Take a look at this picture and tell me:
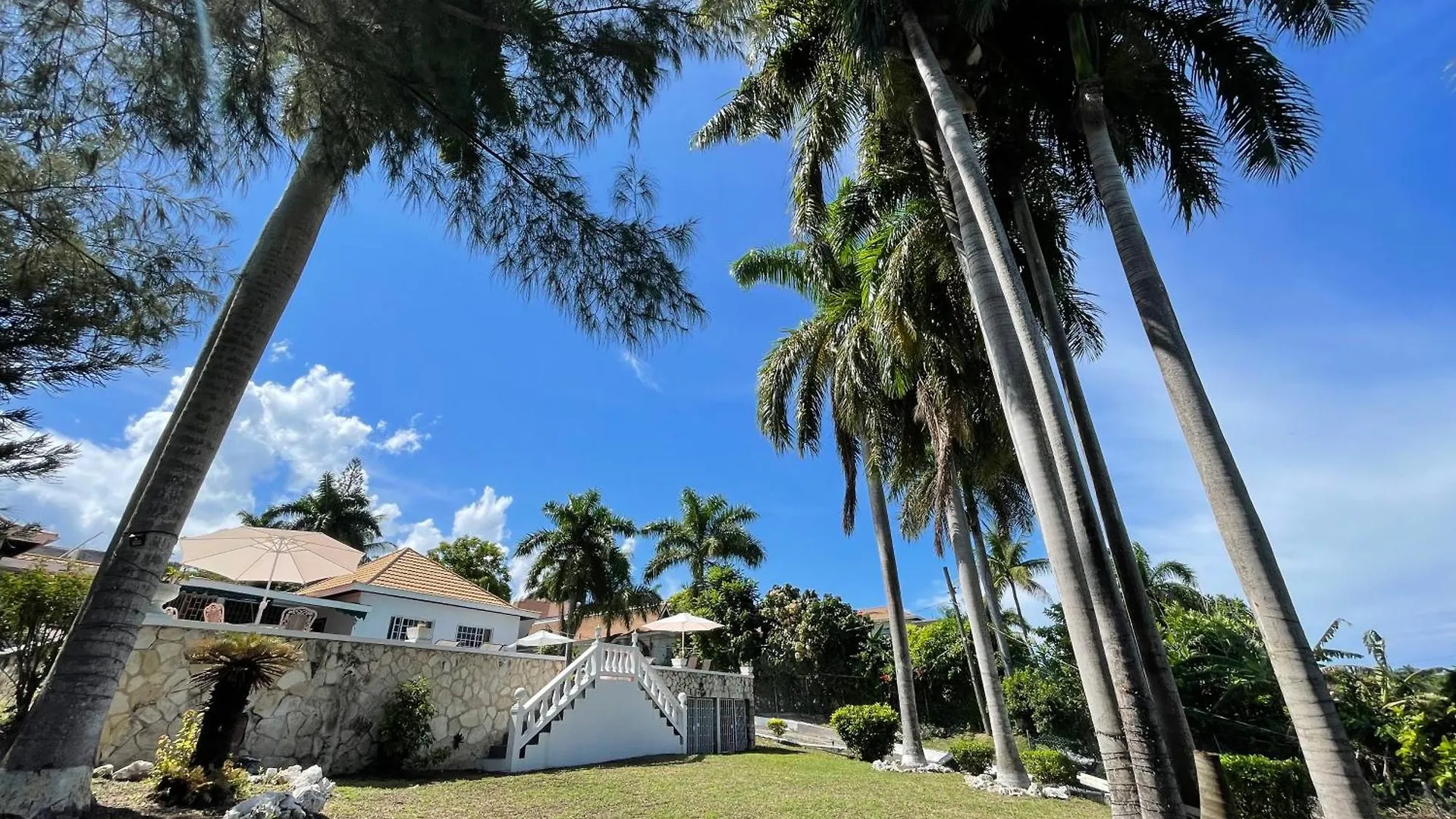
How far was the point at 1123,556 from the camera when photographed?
22.6 ft

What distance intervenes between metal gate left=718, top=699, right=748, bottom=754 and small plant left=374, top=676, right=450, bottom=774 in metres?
8.84

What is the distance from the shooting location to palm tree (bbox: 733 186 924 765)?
12.6 metres

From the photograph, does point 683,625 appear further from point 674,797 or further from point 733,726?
point 674,797

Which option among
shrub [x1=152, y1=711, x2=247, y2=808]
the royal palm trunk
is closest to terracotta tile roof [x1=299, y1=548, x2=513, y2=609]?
shrub [x1=152, y1=711, x2=247, y2=808]

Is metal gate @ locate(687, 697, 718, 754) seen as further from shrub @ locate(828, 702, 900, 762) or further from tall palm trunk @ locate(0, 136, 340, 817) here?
tall palm trunk @ locate(0, 136, 340, 817)

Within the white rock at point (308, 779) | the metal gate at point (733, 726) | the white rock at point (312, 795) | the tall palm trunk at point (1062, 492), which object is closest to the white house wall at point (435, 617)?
the metal gate at point (733, 726)

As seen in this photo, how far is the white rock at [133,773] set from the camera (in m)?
5.67

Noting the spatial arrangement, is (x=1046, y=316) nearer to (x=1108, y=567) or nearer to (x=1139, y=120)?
(x=1139, y=120)

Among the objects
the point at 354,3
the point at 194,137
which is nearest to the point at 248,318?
the point at 194,137

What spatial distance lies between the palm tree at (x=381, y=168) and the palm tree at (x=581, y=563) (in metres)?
24.2

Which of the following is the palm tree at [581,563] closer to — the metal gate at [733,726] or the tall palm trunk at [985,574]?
the metal gate at [733,726]

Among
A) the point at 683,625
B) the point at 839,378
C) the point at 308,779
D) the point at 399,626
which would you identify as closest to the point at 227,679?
the point at 308,779

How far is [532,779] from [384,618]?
10411 mm

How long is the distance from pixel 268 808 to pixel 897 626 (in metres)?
11.4
